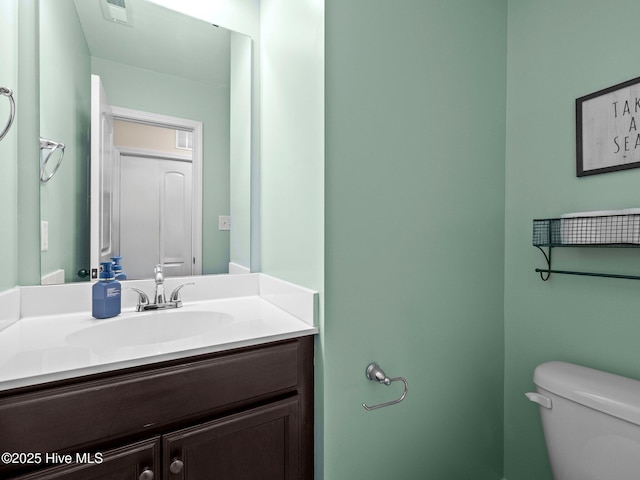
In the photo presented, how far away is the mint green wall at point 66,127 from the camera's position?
109 cm

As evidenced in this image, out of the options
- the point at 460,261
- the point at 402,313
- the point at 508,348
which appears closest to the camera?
the point at 402,313

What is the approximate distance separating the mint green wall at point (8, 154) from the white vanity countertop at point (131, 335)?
0.65 ft

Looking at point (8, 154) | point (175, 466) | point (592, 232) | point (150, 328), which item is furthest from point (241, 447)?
point (592, 232)

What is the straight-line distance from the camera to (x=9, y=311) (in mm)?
960

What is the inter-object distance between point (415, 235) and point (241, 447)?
0.86 meters

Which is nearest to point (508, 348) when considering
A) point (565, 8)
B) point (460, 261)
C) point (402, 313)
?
point (460, 261)

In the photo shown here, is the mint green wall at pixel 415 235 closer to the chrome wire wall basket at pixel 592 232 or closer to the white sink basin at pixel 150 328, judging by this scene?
the chrome wire wall basket at pixel 592 232

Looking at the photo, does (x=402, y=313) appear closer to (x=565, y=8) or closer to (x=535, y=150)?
(x=535, y=150)

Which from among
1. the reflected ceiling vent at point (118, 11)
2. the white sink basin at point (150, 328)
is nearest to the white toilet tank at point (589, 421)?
the white sink basin at point (150, 328)

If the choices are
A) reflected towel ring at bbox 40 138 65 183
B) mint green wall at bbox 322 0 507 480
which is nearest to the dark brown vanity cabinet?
mint green wall at bbox 322 0 507 480

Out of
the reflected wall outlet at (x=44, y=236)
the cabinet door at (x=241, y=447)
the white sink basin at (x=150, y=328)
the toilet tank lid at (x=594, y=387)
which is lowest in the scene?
the cabinet door at (x=241, y=447)

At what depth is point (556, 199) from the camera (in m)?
1.22

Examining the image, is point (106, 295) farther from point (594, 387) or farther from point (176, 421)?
→ point (594, 387)

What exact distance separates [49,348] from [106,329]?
0.72ft
